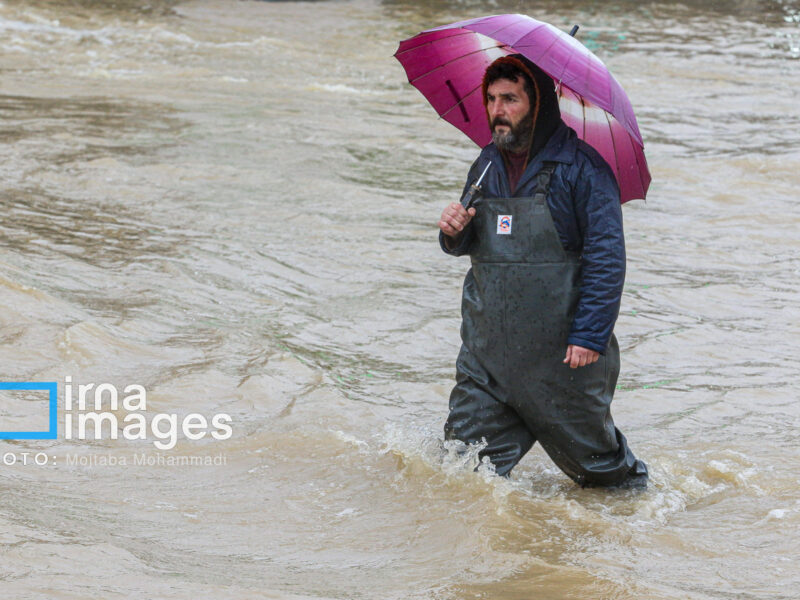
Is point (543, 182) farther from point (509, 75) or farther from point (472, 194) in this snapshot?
point (509, 75)

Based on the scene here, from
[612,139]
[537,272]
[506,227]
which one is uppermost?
[612,139]

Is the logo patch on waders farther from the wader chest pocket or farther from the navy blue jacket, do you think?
the navy blue jacket

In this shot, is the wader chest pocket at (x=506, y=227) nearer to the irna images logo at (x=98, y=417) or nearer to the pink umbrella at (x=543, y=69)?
the pink umbrella at (x=543, y=69)

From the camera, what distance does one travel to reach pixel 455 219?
4.22 metres

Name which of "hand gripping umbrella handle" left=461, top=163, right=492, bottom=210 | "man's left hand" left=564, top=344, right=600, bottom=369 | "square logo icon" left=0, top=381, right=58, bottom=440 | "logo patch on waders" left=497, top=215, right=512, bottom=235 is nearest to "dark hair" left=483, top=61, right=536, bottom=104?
"hand gripping umbrella handle" left=461, top=163, right=492, bottom=210

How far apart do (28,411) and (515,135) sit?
8.93 feet

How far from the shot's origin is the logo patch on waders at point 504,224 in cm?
427

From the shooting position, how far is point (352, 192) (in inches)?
417

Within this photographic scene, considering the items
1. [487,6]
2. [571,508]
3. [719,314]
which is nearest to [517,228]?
[571,508]

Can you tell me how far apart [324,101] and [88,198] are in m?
5.59

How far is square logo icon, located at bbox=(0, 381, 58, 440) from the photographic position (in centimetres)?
527

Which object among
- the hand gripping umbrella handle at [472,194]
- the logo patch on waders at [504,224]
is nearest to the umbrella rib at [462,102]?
the hand gripping umbrella handle at [472,194]

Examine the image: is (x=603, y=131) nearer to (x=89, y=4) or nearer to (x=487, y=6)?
(x=89, y=4)

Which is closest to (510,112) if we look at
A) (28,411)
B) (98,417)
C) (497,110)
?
(497,110)
